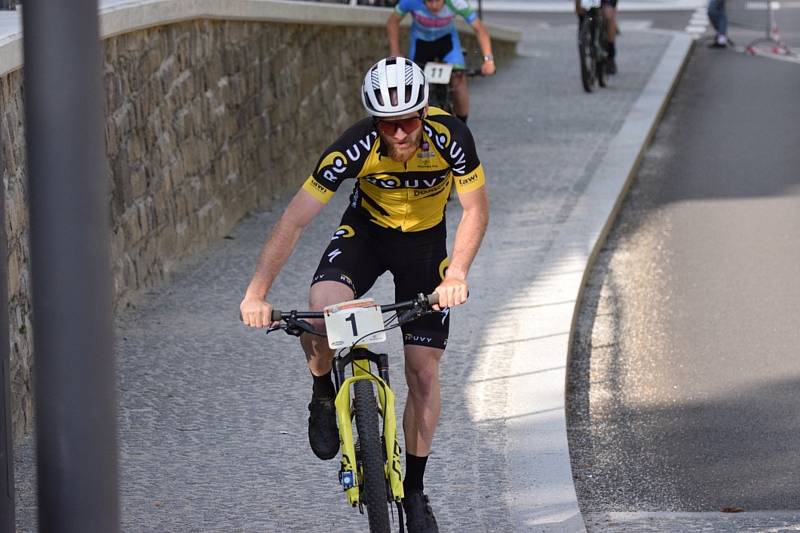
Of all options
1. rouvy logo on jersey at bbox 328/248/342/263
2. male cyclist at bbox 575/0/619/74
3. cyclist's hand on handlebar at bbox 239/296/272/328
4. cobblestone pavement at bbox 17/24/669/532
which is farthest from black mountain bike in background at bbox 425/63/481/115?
cyclist's hand on handlebar at bbox 239/296/272/328

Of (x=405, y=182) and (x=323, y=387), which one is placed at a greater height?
(x=405, y=182)

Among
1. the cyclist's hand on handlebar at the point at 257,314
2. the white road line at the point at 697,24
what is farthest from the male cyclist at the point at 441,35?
the white road line at the point at 697,24

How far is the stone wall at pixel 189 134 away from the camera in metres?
7.02

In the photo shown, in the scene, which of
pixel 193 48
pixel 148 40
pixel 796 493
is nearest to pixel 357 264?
pixel 796 493

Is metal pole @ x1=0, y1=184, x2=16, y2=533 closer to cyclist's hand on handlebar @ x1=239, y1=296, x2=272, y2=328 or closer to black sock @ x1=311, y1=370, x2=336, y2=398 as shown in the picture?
cyclist's hand on handlebar @ x1=239, y1=296, x2=272, y2=328

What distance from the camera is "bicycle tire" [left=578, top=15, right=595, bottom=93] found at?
19203 millimetres

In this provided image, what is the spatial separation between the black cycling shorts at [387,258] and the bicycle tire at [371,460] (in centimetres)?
55

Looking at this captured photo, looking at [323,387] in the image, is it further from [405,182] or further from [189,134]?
[189,134]

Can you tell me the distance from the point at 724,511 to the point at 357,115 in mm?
9723

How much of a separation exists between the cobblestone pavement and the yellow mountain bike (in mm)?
644

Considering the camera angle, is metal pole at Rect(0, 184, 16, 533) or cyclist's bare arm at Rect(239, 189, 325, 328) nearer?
metal pole at Rect(0, 184, 16, 533)

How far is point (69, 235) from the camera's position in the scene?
3344 mm

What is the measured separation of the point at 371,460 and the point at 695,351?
4.06 meters

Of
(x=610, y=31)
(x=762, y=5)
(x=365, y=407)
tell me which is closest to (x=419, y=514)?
(x=365, y=407)
